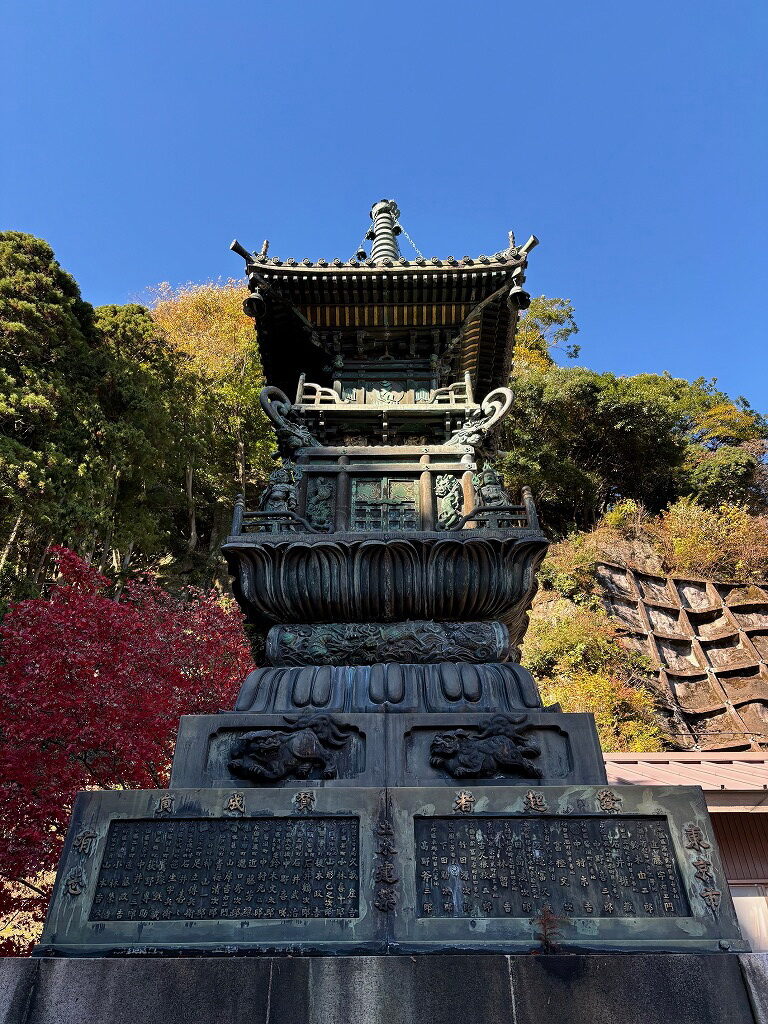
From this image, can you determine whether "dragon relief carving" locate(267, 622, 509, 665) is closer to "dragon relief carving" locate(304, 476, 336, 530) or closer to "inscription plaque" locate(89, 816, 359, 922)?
"dragon relief carving" locate(304, 476, 336, 530)

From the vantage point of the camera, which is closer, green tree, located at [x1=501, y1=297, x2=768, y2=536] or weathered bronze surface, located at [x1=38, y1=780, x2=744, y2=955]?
weathered bronze surface, located at [x1=38, y1=780, x2=744, y2=955]

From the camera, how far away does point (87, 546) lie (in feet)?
54.0

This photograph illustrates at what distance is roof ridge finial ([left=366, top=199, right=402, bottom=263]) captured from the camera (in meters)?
10.4

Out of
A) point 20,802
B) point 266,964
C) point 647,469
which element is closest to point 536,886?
point 266,964

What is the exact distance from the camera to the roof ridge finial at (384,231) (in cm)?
1038

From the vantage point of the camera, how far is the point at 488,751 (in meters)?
4.60

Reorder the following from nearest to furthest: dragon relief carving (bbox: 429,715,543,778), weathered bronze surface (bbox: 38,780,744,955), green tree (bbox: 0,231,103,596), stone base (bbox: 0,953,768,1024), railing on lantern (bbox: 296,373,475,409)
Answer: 1. stone base (bbox: 0,953,768,1024)
2. weathered bronze surface (bbox: 38,780,744,955)
3. dragon relief carving (bbox: 429,715,543,778)
4. railing on lantern (bbox: 296,373,475,409)
5. green tree (bbox: 0,231,103,596)

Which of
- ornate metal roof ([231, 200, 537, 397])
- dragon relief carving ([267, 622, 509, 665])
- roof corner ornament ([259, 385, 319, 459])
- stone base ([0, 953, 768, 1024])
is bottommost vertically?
stone base ([0, 953, 768, 1024])

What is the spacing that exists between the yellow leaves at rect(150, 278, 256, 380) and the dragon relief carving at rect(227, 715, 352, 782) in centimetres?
2267

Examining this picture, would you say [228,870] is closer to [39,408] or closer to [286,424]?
[286,424]

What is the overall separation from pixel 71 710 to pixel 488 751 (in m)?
7.04

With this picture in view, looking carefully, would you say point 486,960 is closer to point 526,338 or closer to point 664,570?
point 664,570

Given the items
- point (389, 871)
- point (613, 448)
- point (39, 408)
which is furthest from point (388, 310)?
point (613, 448)

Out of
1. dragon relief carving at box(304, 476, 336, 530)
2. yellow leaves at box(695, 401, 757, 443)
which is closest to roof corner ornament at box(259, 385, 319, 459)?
dragon relief carving at box(304, 476, 336, 530)
